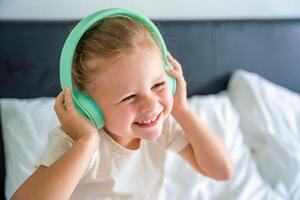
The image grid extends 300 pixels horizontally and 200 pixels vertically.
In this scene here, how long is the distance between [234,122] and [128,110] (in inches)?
33.9

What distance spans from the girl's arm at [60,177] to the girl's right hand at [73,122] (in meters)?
0.02

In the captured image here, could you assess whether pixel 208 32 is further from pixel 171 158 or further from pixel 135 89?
pixel 135 89

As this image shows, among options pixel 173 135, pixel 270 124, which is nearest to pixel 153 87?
pixel 173 135

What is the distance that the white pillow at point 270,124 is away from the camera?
4.77 feet

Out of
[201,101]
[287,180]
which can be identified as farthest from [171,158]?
[287,180]

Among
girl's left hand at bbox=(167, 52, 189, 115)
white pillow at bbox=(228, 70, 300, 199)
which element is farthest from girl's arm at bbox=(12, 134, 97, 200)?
white pillow at bbox=(228, 70, 300, 199)

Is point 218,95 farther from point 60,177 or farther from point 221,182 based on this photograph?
point 60,177

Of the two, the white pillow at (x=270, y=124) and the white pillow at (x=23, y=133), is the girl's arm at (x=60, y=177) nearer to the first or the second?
the white pillow at (x=23, y=133)

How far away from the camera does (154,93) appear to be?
32.2 inches

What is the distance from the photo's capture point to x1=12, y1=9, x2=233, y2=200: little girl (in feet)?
2.55

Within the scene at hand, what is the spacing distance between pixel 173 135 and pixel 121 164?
154mm

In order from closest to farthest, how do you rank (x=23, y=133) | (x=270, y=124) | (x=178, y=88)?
(x=178, y=88) → (x=23, y=133) → (x=270, y=124)

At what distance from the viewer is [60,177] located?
30.3 inches

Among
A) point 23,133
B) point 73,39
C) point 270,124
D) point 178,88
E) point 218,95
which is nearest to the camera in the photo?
point 73,39
